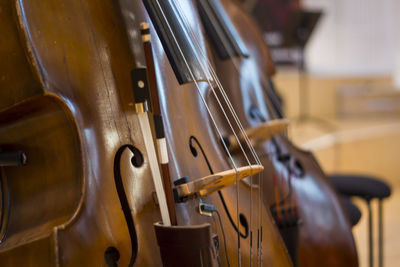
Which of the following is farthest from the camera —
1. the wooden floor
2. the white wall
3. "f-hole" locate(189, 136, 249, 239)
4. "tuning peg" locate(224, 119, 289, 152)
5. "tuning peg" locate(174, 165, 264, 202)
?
the white wall

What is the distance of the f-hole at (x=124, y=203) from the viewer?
0.59 m

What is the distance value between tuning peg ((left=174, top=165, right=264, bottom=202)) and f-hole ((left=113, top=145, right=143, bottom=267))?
0.23ft

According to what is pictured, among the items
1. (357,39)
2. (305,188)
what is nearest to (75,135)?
(305,188)

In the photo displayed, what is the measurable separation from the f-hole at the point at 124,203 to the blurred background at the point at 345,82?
5.68ft

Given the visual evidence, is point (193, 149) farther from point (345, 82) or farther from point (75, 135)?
point (345, 82)

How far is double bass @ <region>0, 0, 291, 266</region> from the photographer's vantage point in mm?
593

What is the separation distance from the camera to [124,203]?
24.1 inches

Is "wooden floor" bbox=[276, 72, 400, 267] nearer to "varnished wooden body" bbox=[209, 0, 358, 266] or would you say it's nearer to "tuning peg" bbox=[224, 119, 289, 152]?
"varnished wooden body" bbox=[209, 0, 358, 266]

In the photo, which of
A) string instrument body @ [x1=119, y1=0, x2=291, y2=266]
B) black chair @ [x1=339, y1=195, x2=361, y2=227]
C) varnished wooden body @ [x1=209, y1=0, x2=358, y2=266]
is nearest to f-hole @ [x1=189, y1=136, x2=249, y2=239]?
string instrument body @ [x1=119, y1=0, x2=291, y2=266]

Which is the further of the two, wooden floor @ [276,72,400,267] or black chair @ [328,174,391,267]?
wooden floor @ [276,72,400,267]

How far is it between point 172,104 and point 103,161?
0.14 meters

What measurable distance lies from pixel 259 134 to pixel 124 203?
1.84 feet

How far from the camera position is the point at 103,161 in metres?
0.63

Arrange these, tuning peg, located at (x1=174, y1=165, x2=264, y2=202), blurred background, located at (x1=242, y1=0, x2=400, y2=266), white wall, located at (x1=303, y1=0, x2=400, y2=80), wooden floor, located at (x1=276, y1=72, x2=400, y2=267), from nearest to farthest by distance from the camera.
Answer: tuning peg, located at (x1=174, y1=165, x2=264, y2=202), wooden floor, located at (x1=276, y1=72, x2=400, y2=267), blurred background, located at (x1=242, y1=0, x2=400, y2=266), white wall, located at (x1=303, y1=0, x2=400, y2=80)
